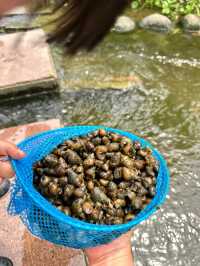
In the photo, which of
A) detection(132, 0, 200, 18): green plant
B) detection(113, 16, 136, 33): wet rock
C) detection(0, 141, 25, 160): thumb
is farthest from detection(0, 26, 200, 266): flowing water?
detection(0, 141, 25, 160): thumb

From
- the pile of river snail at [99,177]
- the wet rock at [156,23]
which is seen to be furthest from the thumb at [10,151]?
the wet rock at [156,23]

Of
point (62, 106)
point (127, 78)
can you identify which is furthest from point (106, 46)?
point (62, 106)

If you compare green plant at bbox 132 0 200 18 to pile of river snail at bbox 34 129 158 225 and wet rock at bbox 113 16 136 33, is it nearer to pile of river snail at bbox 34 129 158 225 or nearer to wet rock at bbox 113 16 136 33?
wet rock at bbox 113 16 136 33

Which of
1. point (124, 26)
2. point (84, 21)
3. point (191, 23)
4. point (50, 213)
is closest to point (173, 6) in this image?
point (191, 23)

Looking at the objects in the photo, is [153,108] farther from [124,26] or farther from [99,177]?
[99,177]

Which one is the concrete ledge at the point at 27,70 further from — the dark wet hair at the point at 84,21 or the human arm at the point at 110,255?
the dark wet hair at the point at 84,21

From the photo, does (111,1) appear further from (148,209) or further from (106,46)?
(106,46)
